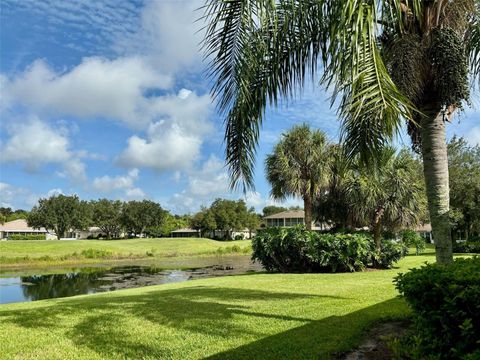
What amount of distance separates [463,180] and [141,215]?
6377 centimetres

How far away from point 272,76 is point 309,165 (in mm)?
14620

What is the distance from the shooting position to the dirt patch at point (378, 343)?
5.36 meters

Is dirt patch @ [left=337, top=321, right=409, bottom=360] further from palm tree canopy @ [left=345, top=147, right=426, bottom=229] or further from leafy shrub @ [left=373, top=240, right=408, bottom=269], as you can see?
leafy shrub @ [left=373, top=240, right=408, bottom=269]

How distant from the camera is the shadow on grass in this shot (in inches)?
229

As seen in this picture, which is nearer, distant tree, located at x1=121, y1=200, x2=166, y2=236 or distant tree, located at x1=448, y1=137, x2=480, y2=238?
distant tree, located at x1=448, y1=137, x2=480, y2=238

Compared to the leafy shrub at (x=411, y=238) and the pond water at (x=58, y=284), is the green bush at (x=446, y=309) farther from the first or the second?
the leafy shrub at (x=411, y=238)

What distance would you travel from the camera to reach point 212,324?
7258 mm

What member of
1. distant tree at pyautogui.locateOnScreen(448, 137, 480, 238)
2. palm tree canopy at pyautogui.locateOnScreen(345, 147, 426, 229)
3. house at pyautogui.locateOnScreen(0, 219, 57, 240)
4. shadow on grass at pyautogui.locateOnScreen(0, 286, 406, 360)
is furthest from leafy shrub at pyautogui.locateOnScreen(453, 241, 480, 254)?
house at pyautogui.locateOnScreen(0, 219, 57, 240)

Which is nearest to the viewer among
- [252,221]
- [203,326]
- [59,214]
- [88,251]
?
[203,326]

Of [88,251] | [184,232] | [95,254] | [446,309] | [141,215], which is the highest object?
[141,215]

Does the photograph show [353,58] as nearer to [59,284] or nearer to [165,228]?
[59,284]

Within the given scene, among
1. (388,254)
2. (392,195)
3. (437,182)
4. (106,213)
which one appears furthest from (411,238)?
(106,213)

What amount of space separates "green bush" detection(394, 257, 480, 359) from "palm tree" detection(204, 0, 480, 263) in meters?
2.02

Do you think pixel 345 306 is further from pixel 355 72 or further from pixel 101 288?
pixel 101 288
